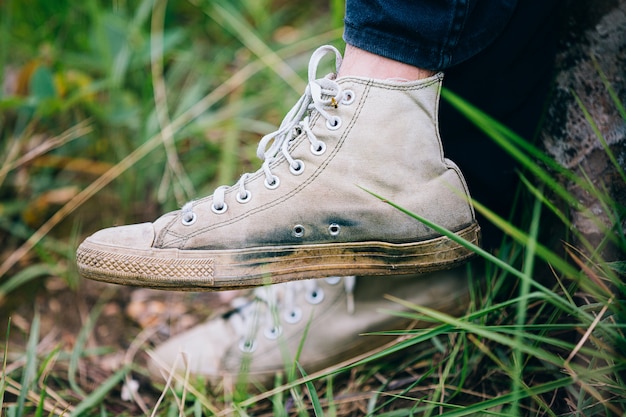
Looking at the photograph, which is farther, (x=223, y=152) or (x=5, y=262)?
(x=223, y=152)

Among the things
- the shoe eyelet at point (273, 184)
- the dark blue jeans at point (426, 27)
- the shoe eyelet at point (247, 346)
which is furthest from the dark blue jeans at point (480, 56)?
the shoe eyelet at point (247, 346)

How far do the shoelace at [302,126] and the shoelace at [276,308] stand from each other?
0.72 feet

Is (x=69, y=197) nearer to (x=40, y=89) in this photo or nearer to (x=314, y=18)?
(x=40, y=89)

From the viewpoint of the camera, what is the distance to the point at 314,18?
2.04 metres

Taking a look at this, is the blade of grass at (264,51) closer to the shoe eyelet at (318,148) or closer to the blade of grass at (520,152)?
the shoe eyelet at (318,148)

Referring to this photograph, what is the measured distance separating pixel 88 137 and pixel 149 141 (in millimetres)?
241

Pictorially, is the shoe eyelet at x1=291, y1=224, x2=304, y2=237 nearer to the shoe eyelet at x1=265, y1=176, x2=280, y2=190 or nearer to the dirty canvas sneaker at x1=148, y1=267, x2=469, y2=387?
the shoe eyelet at x1=265, y1=176, x2=280, y2=190

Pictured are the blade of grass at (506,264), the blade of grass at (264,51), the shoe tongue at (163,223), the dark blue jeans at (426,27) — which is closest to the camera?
the blade of grass at (506,264)

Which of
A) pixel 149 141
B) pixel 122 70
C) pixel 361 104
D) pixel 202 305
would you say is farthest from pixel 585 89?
pixel 122 70

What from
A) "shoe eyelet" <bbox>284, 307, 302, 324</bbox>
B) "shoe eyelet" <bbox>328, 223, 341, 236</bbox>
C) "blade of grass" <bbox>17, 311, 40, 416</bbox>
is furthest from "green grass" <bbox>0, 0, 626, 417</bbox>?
"shoe eyelet" <bbox>328, 223, 341, 236</bbox>

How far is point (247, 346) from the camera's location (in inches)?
38.4

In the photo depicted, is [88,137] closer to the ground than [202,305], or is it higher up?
higher up

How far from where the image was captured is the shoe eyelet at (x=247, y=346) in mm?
967

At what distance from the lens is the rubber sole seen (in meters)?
0.79
